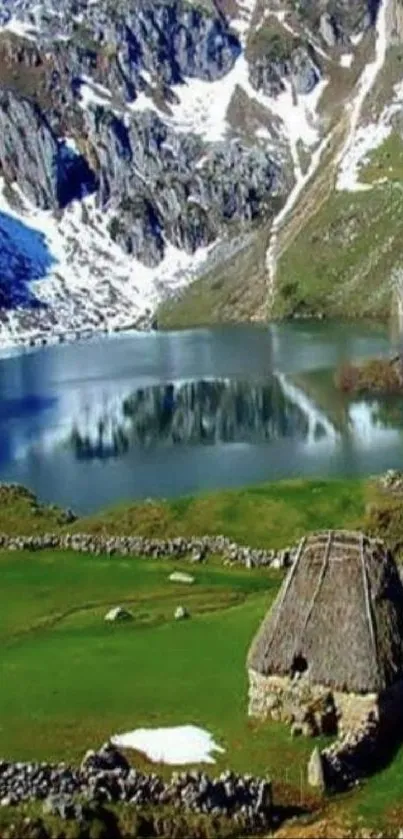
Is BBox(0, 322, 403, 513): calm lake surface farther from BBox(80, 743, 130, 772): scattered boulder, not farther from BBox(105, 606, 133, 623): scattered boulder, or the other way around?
BBox(80, 743, 130, 772): scattered boulder

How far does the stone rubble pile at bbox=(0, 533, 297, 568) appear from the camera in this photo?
72.9 m

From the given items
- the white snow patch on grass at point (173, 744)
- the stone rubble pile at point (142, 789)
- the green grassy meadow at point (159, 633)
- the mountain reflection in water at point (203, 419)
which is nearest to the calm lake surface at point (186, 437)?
the mountain reflection in water at point (203, 419)

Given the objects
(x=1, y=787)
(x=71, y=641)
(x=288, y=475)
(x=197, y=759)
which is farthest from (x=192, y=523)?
(x=1, y=787)

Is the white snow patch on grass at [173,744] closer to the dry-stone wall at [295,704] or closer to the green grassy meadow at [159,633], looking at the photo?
the green grassy meadow at [159,633]

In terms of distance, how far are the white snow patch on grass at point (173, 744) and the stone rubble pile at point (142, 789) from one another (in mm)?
3791

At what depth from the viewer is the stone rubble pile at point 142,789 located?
30891mm

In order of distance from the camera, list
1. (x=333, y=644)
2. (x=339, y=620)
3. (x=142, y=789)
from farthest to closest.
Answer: (x=339, y=620) → (x=333, y=644) → (x=142, y=789)

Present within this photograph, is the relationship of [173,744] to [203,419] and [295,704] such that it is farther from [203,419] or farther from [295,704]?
[203,419]

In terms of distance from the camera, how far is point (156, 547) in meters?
76.3

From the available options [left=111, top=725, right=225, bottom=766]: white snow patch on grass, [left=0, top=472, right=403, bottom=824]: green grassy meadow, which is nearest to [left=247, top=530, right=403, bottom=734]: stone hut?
[left=0, top=472, right=403, bottom=824]: green grassy meadow

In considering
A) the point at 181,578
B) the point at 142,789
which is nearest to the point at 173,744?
the point at 142,789

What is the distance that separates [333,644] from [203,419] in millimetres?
124542

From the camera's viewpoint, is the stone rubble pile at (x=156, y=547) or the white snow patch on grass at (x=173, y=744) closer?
the white snow patch on grass at (x=173, y=744)

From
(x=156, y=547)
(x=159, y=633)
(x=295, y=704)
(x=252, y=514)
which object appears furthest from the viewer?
(x=252, y=514)
